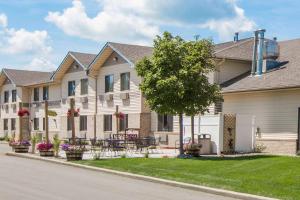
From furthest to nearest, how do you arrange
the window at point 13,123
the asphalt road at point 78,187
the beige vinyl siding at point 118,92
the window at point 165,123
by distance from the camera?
1. the window at point 13,123
2. the beige vinyl siding at point 118,92
3. the window at point 165,123
4. the asphalt road at point 78,187

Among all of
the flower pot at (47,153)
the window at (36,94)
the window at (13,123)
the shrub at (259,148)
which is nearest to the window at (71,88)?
the window at (36,94)

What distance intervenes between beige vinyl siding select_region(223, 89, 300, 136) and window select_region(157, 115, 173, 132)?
6474 mm

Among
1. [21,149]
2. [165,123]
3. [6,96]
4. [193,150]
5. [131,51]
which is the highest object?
[131,51]

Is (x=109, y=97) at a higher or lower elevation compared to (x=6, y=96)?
lower

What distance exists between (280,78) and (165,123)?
10.1 meters

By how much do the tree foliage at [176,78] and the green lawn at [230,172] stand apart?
261 cm

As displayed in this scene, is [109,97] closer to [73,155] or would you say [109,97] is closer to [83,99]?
[83,99]

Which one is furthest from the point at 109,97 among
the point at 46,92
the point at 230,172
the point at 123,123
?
the point at 230,172

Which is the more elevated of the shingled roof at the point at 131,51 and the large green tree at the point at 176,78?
the shingled roof at the point at 131,51

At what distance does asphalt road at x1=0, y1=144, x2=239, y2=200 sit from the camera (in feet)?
42.5

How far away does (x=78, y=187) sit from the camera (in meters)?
14.6

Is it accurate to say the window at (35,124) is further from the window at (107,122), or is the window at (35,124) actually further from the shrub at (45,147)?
the shrub at (45,147)

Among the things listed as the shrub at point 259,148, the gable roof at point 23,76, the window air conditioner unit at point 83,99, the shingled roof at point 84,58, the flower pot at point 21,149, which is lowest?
the flower pot at point 21,149

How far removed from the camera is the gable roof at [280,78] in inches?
1001
